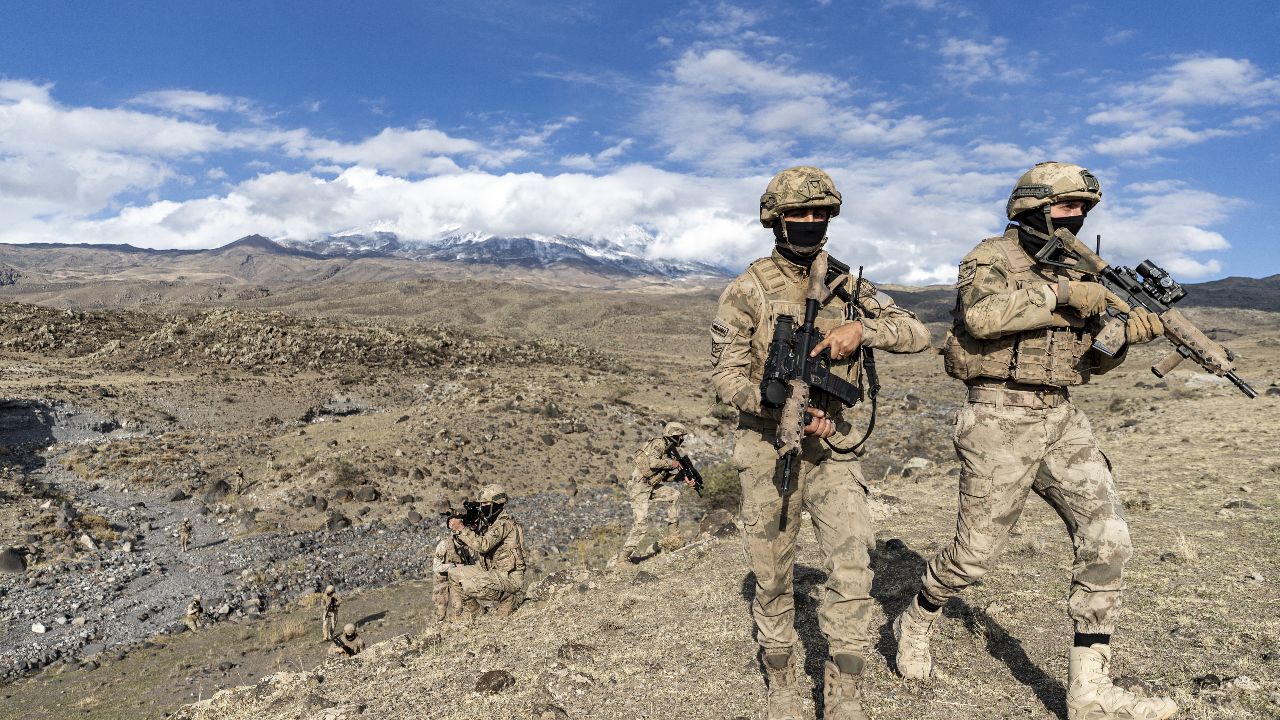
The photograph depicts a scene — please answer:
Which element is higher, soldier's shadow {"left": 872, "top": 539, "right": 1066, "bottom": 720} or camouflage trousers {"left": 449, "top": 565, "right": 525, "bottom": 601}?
soldier's shadow {"left": 872, "top": 539, "right": 1066, "bottom": 720}

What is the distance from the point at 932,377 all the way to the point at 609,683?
37535 millimetres

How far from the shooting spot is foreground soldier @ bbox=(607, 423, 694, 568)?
10.9 m

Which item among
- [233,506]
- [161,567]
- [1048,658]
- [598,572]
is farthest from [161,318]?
[1048,658]

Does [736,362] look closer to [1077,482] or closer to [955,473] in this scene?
[1077,482]

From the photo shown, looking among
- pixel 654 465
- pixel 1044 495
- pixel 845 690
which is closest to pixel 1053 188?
pixel 1044 495

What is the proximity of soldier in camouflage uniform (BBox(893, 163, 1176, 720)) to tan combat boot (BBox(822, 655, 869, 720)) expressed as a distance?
79 cm

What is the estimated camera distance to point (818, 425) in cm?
334

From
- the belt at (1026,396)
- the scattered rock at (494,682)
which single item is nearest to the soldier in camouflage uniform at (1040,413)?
the belt at (1026,396)

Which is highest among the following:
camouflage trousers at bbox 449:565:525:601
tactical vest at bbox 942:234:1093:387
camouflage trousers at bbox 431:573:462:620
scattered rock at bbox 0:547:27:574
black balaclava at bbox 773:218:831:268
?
black balaclava at bbox 773:218:831:268

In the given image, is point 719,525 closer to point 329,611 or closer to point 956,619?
point 956,619

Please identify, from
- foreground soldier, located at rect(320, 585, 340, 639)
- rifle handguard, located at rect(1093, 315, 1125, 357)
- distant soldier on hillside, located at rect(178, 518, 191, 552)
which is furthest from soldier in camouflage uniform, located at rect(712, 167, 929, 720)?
distant soldier on hillside, located at rect(178, 518, 191, 552)

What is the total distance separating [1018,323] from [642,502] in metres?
8.02

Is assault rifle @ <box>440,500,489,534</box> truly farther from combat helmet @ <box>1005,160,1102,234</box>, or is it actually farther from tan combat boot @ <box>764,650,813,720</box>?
combat helmet @ <box>1005,160,1102,234</box>

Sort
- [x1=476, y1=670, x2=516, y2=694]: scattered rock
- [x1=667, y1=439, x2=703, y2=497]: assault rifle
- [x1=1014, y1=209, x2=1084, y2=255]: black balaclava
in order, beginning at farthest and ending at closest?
1. [x1=667, y1=439, x2=703, y2=497]: assault rifle
2. [x1=476, y1=670, x2=516, y2=694]: scattered rock
3. [x1=1014, y1=209, x2=1084, y2=255]: black balaclava
